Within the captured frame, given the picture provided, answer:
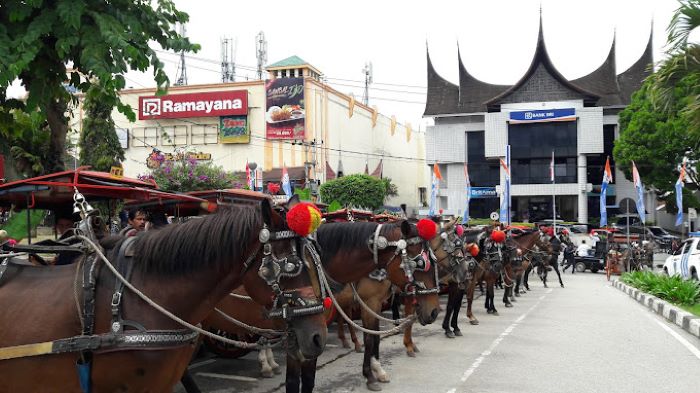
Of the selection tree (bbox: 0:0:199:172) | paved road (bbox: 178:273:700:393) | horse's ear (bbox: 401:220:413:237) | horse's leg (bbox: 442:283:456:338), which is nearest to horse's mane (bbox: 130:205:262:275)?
tree (bbox: 0:0:199:172)

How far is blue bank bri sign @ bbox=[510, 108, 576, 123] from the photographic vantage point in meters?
46.2

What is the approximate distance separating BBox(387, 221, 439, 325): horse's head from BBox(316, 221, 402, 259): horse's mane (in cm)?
60

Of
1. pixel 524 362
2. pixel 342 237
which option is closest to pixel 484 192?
pixel 524 362

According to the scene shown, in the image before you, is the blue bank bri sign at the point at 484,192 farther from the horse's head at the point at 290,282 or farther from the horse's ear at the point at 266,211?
the horse's ear at the point at 266,211

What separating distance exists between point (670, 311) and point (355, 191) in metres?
32.5

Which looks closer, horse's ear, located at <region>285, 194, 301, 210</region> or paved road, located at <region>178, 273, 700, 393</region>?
horse's ear, located at <region>285, 194, 301, 210</region>

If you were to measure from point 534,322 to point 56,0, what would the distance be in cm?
1048

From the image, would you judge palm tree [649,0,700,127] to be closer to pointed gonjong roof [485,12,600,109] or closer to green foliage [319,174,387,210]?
green foliage [319,174,387,210]

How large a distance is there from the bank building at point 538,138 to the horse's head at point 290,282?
146 ft

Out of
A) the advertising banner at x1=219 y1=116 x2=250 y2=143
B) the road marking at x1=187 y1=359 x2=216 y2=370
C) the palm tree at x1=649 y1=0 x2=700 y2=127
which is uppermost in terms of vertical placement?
the advertising banner at x1=219 y1=116 x2=250 y2=143

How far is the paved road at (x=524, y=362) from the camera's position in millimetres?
6895

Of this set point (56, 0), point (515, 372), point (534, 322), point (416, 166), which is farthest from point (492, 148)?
point (56, 0)

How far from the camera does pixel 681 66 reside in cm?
1130

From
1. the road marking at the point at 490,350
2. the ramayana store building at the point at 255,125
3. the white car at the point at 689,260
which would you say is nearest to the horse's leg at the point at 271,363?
the road marking at the point at 490,350
